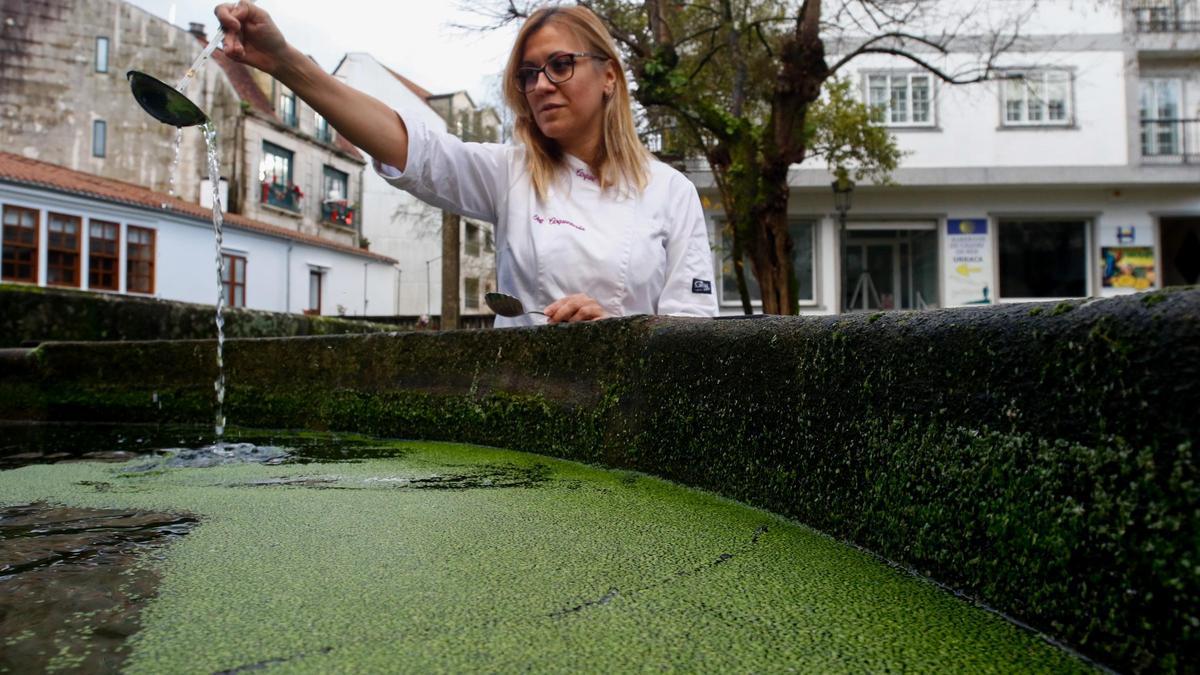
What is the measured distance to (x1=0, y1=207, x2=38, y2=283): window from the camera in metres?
15.2

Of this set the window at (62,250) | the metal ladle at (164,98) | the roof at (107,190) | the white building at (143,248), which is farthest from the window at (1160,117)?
the window at (62,250)

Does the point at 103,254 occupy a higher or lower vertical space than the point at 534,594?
higher

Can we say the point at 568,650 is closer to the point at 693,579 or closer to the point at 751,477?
the point at 693,579

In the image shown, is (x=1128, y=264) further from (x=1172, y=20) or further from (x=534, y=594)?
(x=534, y=594)

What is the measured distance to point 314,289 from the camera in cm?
2405

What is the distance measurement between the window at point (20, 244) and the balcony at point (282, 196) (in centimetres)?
788

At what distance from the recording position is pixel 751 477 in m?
1.64

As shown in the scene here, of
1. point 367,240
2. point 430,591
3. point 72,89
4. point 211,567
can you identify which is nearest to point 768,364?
point 430,591

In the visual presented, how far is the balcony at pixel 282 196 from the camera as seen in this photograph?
2320 centimetres

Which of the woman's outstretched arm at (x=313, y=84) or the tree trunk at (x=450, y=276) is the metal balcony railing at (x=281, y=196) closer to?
the tree trunk at (x=450, y=276)

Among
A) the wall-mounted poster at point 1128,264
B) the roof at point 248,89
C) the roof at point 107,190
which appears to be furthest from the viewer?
the roof at point 248,89

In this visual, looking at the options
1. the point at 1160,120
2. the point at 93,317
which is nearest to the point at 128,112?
the point at 93,317

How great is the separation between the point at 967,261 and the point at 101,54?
22208 mm

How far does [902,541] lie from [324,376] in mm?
2929
